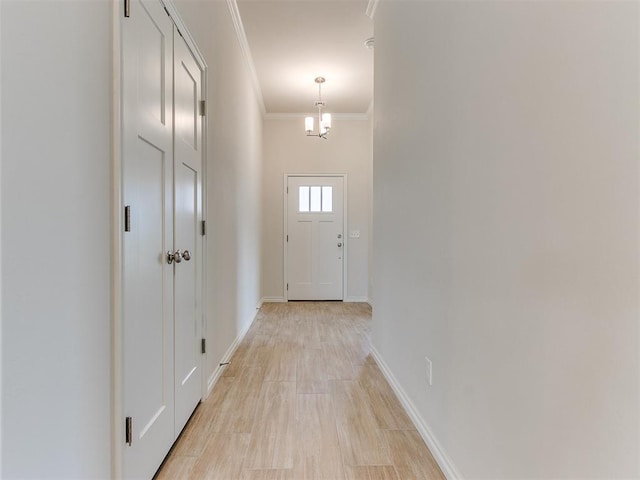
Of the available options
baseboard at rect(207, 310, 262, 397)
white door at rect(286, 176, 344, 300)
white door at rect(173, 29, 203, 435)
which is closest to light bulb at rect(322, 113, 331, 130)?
white door at rect(286, 176, 344, 300)

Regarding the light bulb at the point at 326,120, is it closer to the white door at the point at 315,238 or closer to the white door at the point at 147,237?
the white door at the point at 315,238

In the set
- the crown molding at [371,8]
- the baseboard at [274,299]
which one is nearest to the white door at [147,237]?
the crown molding at [371,8]

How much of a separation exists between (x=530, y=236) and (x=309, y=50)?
3.23 metres

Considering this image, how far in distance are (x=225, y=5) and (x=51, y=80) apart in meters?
2.26

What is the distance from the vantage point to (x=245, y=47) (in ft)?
10.9

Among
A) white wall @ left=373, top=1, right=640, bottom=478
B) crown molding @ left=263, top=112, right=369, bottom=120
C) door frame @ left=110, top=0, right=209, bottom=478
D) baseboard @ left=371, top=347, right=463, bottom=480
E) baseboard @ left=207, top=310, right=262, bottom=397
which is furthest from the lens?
crown molding @ left=263, top=112, right=369, bottom=120

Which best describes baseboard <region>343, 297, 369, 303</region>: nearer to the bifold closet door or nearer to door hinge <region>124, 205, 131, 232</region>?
the bifold closet door

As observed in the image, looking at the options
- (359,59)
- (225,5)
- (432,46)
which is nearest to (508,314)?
(432,46)

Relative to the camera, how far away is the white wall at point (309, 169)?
5.17m

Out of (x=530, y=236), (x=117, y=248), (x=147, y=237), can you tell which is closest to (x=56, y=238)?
(x=117, y=248)

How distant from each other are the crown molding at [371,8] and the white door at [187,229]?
1.59 meters

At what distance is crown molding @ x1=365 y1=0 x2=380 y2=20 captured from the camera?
8.87 ft

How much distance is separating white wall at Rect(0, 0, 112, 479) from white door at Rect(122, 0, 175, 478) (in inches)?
4.1

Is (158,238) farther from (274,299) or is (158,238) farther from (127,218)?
(274,299)
